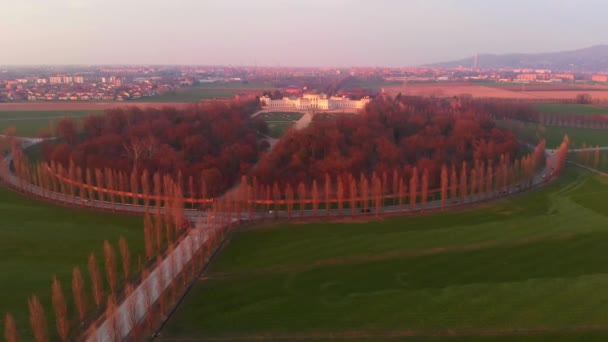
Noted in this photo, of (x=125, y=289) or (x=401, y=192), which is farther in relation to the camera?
(x=401, y=192)

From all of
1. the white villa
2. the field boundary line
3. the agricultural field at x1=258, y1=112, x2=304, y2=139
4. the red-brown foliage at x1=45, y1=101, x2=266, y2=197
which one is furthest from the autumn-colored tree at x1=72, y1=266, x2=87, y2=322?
the white villa

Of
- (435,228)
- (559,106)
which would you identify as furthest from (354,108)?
(435,228)

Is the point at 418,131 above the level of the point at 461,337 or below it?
above

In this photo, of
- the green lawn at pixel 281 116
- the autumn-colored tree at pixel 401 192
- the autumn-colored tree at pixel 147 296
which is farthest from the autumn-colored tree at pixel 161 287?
the green lawn at pixel 281 116

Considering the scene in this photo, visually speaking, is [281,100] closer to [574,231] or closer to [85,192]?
[85,192]

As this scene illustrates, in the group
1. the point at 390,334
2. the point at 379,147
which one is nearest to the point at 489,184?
the point at 379,147

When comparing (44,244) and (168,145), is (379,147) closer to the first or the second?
(168,145)
